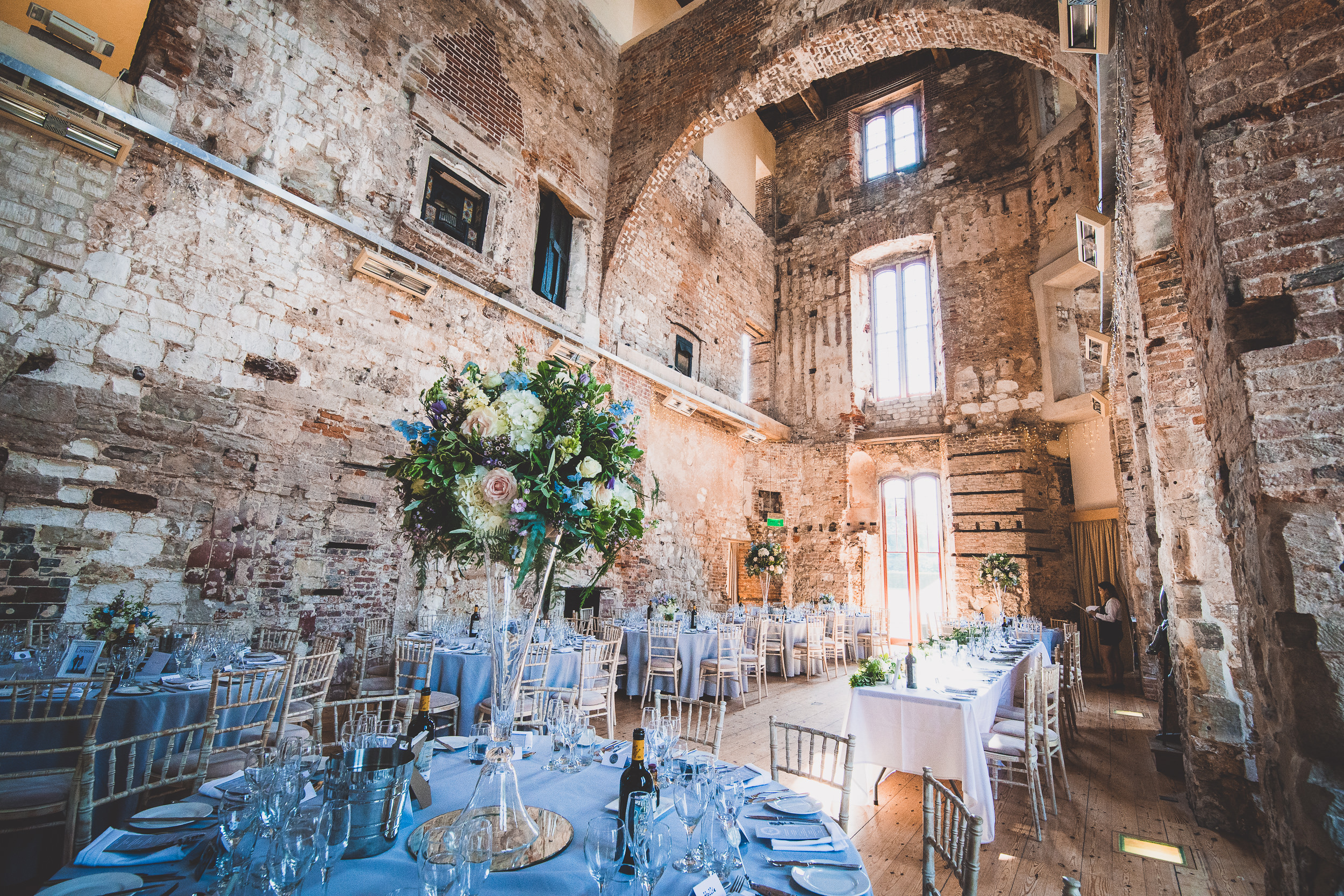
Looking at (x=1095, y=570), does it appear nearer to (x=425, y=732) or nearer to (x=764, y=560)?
(x=764, y=560)

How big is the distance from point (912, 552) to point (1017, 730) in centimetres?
725

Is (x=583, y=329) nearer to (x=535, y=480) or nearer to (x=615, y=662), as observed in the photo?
(x=615, y=662)

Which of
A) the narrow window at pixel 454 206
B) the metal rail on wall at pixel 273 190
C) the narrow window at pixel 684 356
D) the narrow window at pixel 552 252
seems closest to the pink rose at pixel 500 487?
the metal rail on wall at pixel 273 190

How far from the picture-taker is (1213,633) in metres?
3.36

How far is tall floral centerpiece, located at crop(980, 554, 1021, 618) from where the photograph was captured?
28.7ft

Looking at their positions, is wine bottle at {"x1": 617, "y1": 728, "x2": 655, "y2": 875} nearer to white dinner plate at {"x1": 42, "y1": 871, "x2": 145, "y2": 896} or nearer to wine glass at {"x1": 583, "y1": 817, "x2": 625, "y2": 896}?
wine glass at {"x1": 583, "y1": 817, "x2": 625, "y2": 896}

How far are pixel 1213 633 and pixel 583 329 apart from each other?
→ 22.3 ft

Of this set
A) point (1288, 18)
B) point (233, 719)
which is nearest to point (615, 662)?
point (233, 719)

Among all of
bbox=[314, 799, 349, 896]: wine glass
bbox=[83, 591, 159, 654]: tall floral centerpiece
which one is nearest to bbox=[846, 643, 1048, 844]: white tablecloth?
bbox=[314, 799, 349, 896]: wine glass

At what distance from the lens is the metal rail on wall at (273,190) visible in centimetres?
376

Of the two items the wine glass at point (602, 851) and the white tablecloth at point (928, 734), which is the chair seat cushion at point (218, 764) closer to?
the wine glass at point (602, 851)

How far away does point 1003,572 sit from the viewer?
345 inches

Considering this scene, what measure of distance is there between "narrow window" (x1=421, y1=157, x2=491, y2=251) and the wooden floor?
5.52 metres

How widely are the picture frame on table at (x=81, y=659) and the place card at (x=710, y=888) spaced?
3.22 meters
